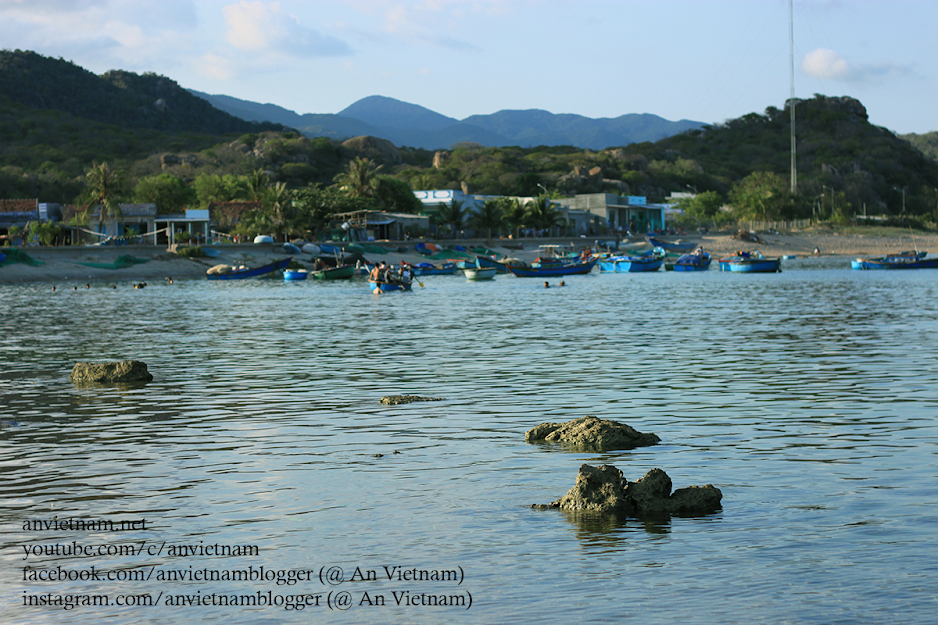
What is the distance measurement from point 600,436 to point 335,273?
259ft

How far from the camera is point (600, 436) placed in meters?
14.3

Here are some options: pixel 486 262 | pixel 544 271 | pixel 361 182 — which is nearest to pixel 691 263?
pixel 544 271

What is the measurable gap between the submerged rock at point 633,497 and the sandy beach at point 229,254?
260ft

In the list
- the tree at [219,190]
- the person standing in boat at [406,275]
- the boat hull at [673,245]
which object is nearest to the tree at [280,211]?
the tree at [219,190]

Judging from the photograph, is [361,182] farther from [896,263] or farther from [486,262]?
[896,263]

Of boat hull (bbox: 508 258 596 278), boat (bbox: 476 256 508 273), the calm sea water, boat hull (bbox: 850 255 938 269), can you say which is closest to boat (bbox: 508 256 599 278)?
boat hull (bbox: 508 258 596 278)

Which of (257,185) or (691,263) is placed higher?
(257,185)

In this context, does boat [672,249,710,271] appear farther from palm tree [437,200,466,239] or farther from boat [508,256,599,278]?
palm tree [437,200,466,239]

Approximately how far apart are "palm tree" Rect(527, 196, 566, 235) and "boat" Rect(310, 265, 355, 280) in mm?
49363

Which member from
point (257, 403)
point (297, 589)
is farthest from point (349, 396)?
point (297, 589)

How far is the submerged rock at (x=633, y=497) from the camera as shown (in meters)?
10.7

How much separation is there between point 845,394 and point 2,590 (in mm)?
16835

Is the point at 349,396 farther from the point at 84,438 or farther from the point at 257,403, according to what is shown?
the point at 84,438

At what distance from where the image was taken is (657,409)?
18.3m
